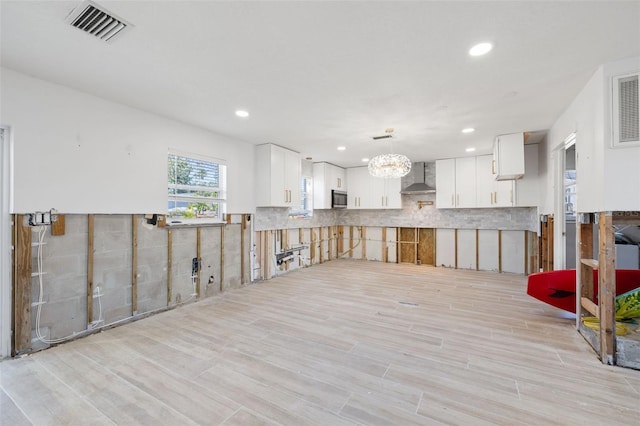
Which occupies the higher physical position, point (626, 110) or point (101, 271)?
point (626, 110)

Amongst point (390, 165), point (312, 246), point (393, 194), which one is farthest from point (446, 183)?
point (312, 246)

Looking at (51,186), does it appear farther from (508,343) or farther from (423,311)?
(508,343)

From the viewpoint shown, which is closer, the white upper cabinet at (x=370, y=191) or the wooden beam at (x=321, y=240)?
the white upper cabinet at (x=370, y=191)

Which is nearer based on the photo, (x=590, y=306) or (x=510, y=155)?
(x=590, y=306)

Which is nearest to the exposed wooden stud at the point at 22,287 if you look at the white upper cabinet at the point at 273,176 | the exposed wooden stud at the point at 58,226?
the exposed wooden stud at the point at 58,226

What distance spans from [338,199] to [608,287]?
572 cm

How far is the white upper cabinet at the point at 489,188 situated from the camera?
5.96 m

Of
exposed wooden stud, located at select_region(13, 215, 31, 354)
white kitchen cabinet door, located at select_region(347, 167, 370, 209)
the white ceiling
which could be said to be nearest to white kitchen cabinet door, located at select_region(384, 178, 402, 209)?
white kitchen cabinet door, located at select_region(347, 167, 370, 209)

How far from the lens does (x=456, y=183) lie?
6617 mm

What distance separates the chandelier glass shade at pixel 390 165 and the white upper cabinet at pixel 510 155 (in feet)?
5.47

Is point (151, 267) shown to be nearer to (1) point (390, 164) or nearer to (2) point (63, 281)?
(2) point (63, 281)

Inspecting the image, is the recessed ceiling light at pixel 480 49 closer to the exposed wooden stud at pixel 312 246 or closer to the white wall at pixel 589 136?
the white wall at pixel 589 136

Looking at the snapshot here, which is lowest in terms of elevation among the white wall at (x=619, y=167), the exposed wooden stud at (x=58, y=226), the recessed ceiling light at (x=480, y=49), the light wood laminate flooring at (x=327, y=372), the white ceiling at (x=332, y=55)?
the light wood laminate flooring at (x=327, y=372)

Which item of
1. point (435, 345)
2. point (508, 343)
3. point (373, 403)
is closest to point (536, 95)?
point (508, 343)
